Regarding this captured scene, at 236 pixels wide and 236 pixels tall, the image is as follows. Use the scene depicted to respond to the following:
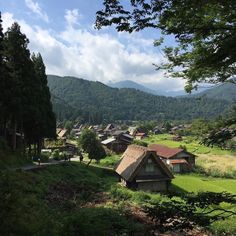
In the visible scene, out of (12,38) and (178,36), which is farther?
(12,38)

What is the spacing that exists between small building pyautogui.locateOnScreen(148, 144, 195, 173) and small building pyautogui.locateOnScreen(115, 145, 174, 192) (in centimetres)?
2090

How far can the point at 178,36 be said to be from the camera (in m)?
6.98

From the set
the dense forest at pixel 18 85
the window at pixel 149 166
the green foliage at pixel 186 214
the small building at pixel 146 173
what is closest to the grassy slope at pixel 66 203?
the green foliage at pixel 186 214

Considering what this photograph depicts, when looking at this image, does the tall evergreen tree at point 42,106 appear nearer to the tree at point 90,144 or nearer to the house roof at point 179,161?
the tree at point 90,144

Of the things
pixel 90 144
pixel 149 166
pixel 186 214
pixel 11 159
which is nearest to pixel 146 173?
pixel 149 166

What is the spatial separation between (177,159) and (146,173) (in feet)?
83.8

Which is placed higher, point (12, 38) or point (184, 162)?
point (12, 38)

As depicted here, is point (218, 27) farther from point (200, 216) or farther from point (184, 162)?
point (184, 162)

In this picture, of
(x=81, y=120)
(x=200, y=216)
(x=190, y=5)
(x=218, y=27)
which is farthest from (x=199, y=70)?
(x=81, y=120)

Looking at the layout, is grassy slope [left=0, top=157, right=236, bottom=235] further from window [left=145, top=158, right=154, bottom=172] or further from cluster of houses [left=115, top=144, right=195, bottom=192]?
window [left=145, top=158, right=154, bottom=172]

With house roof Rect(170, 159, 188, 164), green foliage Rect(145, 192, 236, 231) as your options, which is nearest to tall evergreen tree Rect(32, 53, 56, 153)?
house roof Rect(170, 159, 188, 164)

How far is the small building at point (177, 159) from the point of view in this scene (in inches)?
2103

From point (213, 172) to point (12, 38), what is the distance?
119 feet

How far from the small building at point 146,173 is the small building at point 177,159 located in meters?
20.9
